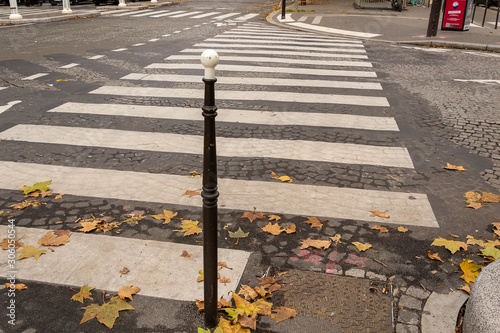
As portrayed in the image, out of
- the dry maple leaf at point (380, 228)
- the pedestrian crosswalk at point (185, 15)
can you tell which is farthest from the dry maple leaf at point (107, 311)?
the pedestrian crosswalk at point (185, 15)

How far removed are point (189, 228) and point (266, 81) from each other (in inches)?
219

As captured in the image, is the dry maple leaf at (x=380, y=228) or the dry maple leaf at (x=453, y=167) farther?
the dry maple leaf at (x=453, y=167)

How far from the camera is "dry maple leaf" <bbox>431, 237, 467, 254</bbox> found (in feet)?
12.0

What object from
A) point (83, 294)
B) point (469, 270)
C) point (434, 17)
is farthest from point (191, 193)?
point (434, 17)

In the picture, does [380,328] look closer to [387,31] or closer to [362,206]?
[362,206]

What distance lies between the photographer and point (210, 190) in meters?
2.55

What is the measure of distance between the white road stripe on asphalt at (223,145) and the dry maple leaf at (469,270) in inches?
76.5

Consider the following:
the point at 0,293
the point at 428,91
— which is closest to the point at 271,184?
the point at 0,293

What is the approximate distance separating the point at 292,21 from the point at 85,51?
9.63m

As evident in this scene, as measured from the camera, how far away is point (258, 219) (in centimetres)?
414

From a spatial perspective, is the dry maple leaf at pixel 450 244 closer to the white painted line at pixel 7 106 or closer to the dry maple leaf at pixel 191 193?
the dry maple leaf at pixel 191 193

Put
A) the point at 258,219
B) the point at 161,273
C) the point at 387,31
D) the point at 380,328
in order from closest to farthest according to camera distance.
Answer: the point at 380,328 → the point at 161,273 → the point at 258,219 → the point at 387,31

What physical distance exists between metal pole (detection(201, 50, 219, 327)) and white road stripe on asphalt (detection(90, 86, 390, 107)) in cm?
530

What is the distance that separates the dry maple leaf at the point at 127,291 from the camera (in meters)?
3.10
